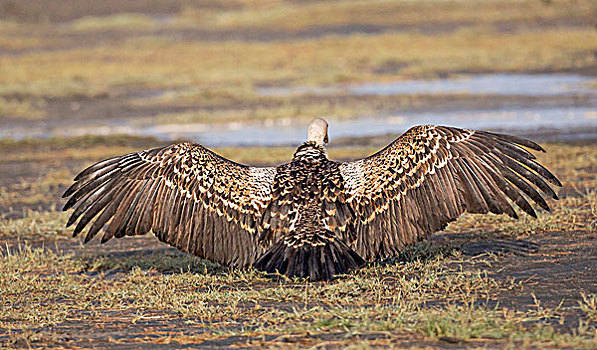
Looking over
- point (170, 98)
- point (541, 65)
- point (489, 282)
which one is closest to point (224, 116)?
point (170, 98)

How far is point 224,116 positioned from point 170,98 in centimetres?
380

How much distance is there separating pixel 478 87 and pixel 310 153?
18.4 metres

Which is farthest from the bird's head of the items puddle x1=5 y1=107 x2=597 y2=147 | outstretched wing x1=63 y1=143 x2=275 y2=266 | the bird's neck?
puddle x1=5 y1=107 x2=597 y2=147

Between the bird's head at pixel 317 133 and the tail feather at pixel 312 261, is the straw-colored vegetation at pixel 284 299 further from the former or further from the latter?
the bird's head at pixel 317 133

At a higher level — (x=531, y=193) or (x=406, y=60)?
(x=406, y=60)

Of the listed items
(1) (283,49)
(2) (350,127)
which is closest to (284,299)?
(2) (350,127)

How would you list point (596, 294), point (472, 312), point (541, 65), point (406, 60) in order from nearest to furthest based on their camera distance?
point (472, 312)
point (596, 294)
point (541, 65)
point (406, 60)

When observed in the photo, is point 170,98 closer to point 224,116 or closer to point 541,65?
point 224,116

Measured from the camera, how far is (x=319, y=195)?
7523 mm

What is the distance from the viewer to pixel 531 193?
749 centimetres

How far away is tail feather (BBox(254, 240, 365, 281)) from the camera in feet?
23.4

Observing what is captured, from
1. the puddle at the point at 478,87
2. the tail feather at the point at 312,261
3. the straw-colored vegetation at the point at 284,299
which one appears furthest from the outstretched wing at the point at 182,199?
the puddle at the point at 478,87

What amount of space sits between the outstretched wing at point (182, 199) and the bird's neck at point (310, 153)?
370 millimetres

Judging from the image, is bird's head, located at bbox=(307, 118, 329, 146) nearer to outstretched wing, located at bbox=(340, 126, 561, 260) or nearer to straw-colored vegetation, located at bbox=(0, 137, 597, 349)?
outstretched wing, located at bbox=(340, 126, 561, 260)
